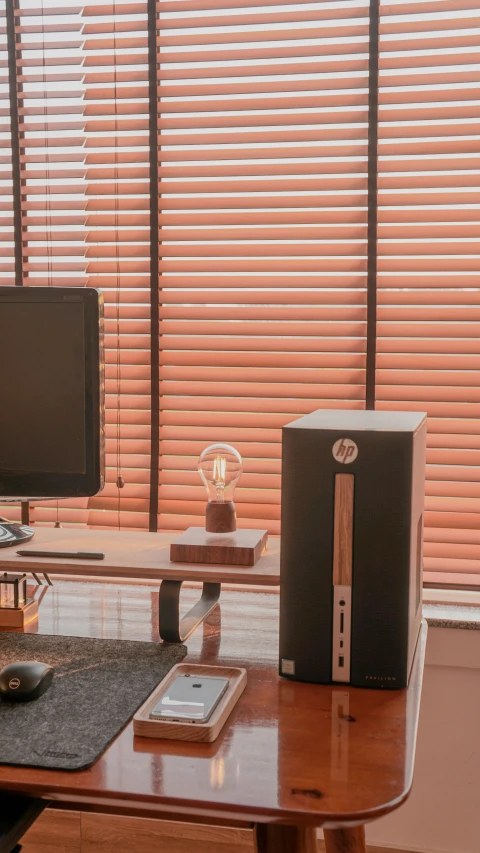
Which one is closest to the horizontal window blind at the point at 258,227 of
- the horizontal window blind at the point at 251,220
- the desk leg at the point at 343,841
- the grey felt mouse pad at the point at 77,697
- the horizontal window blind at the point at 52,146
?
the horizontal window blind at the point at 251,220

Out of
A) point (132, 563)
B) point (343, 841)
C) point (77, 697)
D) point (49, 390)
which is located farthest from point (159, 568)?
Result: point (343, 841)

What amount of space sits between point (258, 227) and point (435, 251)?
0.42m

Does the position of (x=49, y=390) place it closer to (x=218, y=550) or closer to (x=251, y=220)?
(x=218, y=550)

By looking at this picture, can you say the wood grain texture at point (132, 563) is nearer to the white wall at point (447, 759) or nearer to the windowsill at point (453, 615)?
the windowsill at point (453, 615)

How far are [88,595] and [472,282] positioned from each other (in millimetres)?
1096

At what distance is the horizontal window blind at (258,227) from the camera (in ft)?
6.10

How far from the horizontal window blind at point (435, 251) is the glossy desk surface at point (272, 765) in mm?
627

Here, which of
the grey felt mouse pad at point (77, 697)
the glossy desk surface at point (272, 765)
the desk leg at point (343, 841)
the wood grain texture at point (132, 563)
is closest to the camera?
the glossy desk surface at point (272, 765)

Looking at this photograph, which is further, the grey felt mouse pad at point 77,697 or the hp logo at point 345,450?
the hp logo at point 345,450

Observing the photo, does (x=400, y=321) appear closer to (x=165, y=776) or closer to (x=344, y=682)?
(x=344, y=682)

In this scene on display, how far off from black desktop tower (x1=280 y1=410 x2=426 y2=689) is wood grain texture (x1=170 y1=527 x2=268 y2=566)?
157 mm

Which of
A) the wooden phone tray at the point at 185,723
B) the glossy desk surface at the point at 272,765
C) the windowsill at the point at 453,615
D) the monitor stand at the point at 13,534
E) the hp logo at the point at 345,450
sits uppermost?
the hp logo at the point at 345,450

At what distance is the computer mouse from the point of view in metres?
1.12

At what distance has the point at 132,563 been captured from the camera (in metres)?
1.40
